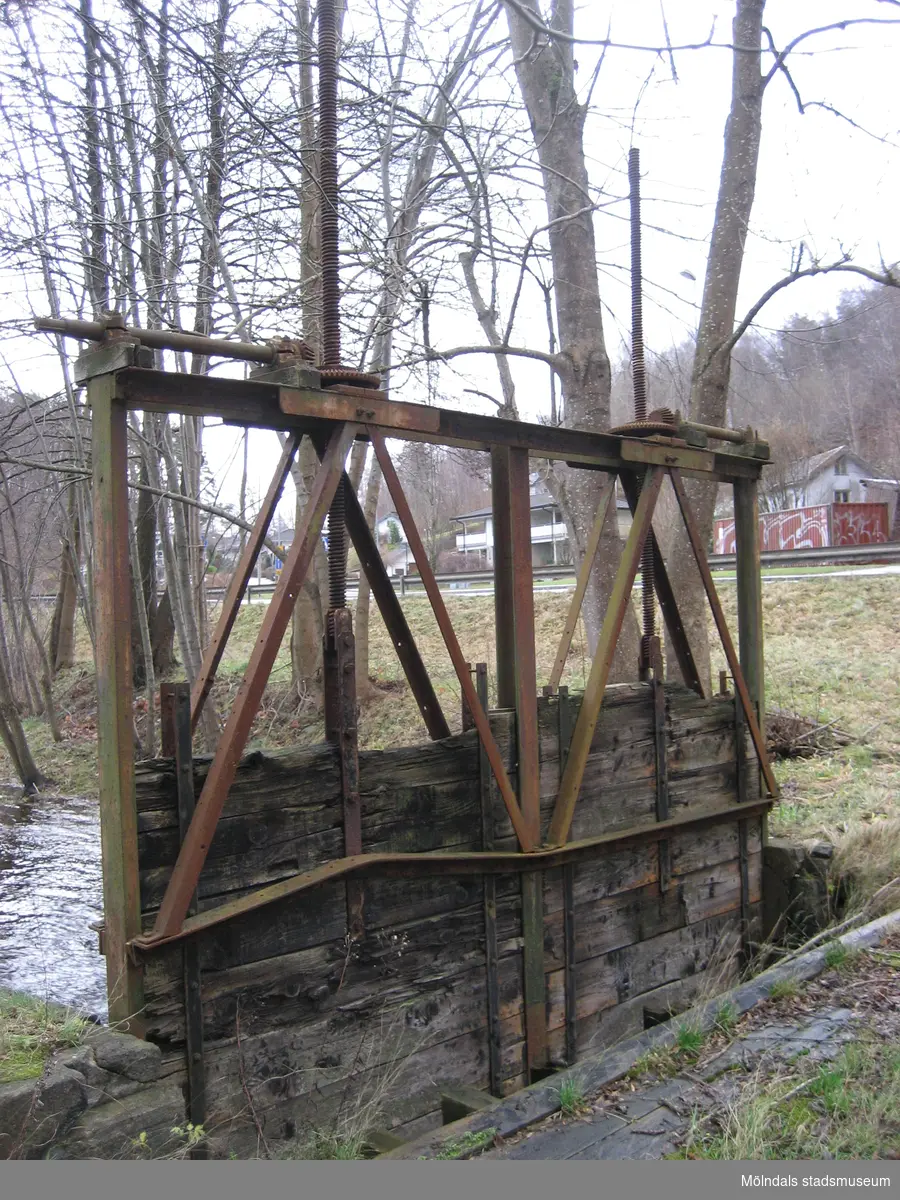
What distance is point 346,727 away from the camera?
441cm

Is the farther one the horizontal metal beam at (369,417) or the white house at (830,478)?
the white house at (830,478)

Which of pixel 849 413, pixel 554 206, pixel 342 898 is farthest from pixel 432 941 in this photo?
pixel 849 413

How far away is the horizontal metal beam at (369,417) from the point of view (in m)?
3.82

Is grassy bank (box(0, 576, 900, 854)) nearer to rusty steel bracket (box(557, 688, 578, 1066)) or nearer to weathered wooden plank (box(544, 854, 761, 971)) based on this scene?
weathered wooden plank (box(544, 854, 761, 971))

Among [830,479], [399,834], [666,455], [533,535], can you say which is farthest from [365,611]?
[830,479]

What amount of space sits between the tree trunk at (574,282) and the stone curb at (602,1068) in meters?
4.30

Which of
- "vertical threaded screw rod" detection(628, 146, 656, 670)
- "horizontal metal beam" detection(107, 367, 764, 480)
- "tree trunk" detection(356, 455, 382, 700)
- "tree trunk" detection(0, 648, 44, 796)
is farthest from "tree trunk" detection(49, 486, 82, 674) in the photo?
"horizontal metal beam" detection(107, 367, 764, 480)

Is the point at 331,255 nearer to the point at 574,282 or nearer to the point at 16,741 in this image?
the point at 574,282

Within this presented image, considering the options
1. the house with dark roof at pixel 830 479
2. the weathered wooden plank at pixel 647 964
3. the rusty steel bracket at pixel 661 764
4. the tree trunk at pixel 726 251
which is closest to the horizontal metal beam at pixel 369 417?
the rusty steel bracket at pixel 661 764

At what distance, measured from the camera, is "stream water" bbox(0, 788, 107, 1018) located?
7098 mm

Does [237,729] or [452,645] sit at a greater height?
[452,645]

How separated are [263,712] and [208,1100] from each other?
10.2 metres

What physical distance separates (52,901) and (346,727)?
6.14 metres

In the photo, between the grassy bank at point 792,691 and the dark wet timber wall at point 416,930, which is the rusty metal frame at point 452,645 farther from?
the grassy bank at point 792,691
